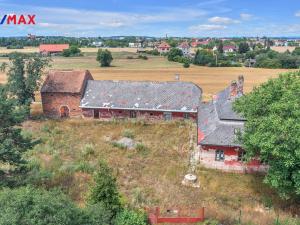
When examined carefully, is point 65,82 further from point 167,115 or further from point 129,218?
point 129,218

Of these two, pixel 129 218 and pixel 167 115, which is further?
pixel 167 115

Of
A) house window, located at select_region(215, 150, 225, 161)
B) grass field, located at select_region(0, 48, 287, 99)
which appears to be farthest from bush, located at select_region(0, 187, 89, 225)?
grass field, located at select_region(0, 48, 287, 99)

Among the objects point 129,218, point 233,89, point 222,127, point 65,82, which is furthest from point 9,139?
point 65,82

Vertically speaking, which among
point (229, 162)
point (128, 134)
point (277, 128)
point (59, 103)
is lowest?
point (229, 162)

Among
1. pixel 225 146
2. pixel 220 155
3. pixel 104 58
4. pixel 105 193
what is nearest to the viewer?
pixel 105 193

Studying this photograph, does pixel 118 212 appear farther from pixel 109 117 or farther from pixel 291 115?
pixel 109 117

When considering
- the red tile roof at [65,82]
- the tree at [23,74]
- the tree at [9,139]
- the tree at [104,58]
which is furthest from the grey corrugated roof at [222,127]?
the tree at [104,58]

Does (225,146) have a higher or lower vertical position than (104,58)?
lower

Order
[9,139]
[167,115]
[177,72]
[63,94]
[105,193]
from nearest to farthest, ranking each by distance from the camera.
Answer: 1. [105,193]
2. [9,139]
3. [167,115]
4. [63,94]
5. [177,72]

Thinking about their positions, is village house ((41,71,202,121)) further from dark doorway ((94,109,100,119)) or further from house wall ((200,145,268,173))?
house wall ((200,145,268,173))
